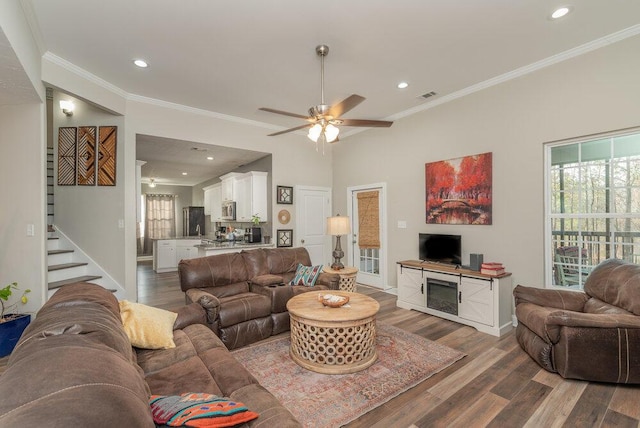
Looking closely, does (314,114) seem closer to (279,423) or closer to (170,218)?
(279,423)

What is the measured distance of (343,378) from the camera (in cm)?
253

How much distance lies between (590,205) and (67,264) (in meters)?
6.84

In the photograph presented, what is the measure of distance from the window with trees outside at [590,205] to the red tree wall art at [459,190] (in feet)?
2.24

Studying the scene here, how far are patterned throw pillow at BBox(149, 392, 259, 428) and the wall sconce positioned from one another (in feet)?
16.5

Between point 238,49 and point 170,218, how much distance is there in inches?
344

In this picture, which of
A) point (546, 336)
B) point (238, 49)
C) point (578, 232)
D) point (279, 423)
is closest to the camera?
point (279, 423)

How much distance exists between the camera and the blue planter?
2898mm

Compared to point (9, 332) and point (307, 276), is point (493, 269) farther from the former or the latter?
point (9, 332)

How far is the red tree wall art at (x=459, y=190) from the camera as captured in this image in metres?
3.99

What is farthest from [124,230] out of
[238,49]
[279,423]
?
[279,423]

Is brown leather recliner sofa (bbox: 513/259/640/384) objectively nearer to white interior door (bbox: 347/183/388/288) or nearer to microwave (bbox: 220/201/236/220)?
white interior door (bbox: 347/183/388/288)

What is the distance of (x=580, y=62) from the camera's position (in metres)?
3.18

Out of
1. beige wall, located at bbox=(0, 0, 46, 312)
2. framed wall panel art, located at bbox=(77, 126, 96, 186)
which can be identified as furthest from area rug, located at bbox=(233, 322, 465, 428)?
framed wall panel art, located at bbox=(77, 126, 96, 186)

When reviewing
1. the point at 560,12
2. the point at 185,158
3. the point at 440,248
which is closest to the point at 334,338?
the point at 440,248
